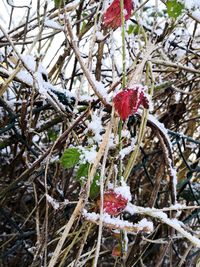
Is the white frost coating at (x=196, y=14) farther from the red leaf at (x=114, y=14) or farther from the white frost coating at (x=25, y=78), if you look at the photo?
the white frost coating at (x=25, y=78)


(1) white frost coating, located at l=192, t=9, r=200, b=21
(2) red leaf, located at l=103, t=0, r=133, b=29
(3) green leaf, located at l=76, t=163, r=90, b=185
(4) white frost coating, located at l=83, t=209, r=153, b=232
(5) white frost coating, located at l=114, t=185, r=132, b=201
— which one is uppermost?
(1) white frost coating, located at l=192, t=9, r=200, b=21

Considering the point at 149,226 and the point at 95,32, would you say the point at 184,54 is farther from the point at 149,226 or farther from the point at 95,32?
the point at 149,226

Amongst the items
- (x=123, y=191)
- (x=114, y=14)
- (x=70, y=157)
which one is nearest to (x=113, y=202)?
(x=123, y=191)

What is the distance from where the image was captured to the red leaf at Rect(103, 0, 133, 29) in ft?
3.00

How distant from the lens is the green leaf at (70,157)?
94cm

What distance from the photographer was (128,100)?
31.7 inches

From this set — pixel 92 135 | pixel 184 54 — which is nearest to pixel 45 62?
pixel 184 54

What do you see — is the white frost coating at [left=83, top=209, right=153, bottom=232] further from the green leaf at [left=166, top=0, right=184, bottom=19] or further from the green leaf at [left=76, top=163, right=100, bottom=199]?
the green leaf at [left=166, top=0, right=184, bottom=19]

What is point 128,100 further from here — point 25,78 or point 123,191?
point 25,78

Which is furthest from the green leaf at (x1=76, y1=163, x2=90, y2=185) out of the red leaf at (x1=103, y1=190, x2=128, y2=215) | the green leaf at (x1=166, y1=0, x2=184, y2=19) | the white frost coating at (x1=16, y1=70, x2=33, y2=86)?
the green leaf at (x1=166, y1=0, x2=184, y2=19)

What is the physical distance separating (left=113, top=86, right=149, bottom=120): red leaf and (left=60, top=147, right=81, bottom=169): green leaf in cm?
16

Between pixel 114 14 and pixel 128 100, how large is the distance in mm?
213

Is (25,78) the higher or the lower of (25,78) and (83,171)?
the higher

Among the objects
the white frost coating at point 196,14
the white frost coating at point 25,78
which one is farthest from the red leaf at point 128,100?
the white frost coating at point 196,14
